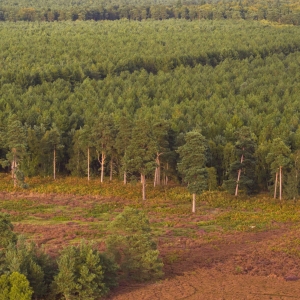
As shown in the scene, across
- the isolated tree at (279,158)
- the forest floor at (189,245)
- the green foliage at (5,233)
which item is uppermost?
the isolated tree at (279,158)

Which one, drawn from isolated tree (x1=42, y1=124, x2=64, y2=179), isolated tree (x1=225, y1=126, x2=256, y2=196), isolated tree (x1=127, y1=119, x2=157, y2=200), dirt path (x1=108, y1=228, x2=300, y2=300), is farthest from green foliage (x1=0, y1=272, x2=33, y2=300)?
isolated tree (x1=42, y1=124, x2=64, y2=179)

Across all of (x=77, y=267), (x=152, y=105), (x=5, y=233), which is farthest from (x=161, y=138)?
(x=77, y=267)

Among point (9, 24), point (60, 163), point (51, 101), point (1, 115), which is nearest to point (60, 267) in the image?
point (60, 163)

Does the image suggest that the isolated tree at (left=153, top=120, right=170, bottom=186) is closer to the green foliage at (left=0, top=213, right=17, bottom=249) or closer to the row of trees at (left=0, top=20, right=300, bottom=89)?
the green foliage at (left=0, top=213, right=17, bottom=249)

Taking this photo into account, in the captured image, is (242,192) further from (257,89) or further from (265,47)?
(265,47)

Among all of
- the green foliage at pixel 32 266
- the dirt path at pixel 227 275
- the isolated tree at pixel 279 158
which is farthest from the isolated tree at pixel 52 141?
the green foliage at pixel 32 266

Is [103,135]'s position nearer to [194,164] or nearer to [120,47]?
[194,164]

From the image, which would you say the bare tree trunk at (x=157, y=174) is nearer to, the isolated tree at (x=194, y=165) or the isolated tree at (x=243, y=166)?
the isolated tree at (x=243, y=166)
